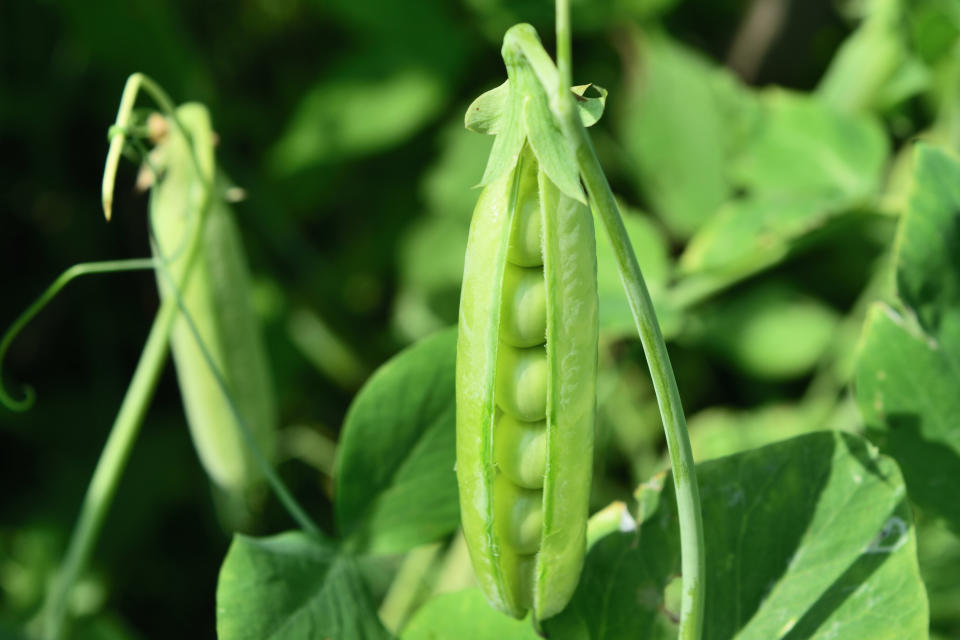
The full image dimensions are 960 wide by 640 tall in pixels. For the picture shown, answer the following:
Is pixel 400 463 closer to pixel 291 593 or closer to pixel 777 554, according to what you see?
pixel 291 593

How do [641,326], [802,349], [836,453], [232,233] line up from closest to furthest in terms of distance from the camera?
[641,326]
[836,453]
[232,233]
[802,349]

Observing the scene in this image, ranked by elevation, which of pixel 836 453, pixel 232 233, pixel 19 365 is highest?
pixel 232 233

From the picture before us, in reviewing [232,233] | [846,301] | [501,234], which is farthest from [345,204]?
[501,234]

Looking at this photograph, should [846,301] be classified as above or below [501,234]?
below

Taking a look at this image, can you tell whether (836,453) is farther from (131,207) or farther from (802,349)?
(131,207)

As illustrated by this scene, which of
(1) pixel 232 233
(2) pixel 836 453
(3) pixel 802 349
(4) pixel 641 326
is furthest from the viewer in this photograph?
(3) pixel 802 349

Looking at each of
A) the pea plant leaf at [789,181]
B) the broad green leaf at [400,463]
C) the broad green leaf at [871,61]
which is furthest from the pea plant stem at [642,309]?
the broad green leaf at [871,61]

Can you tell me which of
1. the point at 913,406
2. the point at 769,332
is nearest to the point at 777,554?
the point at 913,406
